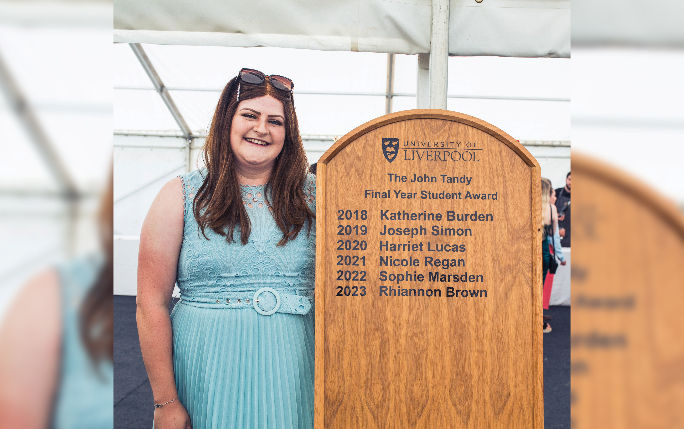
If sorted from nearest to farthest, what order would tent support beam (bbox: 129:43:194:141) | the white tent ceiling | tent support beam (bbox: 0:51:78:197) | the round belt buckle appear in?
tent support beam (bbox: 0:51:78:197) → the round belt buckle → the white tent ceiling → tent support beam (bbox: 129:43:194:141)

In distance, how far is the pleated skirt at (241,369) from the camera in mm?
1581

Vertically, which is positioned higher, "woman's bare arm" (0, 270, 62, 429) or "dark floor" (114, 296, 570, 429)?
"woman's bare arm" (0, 270, 62, 429)

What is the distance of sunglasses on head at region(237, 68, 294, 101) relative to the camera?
5.58 ft

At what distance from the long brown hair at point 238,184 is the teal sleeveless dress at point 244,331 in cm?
4

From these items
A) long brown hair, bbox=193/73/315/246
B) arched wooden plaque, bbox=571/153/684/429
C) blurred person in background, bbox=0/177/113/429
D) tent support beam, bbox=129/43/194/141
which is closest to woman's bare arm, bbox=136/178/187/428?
long brown hair, bbox=193/73/315/246

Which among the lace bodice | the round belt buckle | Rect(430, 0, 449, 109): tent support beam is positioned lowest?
the round belt buckle

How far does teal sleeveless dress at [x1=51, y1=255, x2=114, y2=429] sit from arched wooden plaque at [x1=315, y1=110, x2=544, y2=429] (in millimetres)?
750

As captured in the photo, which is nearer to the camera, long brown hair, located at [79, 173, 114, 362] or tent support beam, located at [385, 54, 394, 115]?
long brown hair, located at [79, 173, 114, 362]

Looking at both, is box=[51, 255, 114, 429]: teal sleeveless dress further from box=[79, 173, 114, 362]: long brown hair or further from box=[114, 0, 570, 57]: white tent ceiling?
box=[114, 0, 570, 57]: white tent ceiling

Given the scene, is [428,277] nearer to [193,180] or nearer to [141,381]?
[193,180]

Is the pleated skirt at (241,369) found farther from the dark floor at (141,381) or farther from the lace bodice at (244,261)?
the dark floor at (141,381)

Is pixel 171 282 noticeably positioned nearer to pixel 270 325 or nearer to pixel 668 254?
pixel 270 325

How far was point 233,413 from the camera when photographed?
1583 mm

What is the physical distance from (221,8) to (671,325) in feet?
6.04
